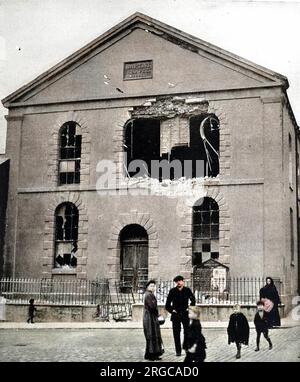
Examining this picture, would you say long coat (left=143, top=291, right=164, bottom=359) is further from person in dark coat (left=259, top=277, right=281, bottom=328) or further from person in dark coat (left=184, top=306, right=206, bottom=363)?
person in dark coat (left=259, top=277, right=281, bottom=328)

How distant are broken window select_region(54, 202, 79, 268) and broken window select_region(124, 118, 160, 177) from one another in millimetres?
2667

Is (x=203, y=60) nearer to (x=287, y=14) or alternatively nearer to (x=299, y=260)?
(x=287, y=14)

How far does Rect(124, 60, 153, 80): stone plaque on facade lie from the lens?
67.3 ft

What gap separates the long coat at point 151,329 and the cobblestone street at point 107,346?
0.75 feet

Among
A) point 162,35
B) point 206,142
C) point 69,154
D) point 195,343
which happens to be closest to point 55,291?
point 69,154

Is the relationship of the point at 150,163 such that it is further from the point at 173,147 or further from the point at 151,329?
the point at 151,329

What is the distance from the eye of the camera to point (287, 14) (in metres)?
12.6

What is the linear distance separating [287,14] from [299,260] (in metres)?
12.5

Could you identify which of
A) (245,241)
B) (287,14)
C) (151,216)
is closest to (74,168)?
(151,216)

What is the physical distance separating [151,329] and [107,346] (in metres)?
1.67

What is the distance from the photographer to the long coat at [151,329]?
11.7 m

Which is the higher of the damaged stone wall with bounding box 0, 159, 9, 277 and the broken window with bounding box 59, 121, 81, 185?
the broken window with bounding box 59, 121, 81, 185

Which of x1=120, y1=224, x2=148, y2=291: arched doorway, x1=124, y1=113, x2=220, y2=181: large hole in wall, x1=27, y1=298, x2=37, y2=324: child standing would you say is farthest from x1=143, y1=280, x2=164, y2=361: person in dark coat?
x1=124, y1=113, x2=220, y2=181: large hole in wall

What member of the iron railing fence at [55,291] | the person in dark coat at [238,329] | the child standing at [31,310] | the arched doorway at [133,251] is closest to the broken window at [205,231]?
the arched doorway at [133,251]
